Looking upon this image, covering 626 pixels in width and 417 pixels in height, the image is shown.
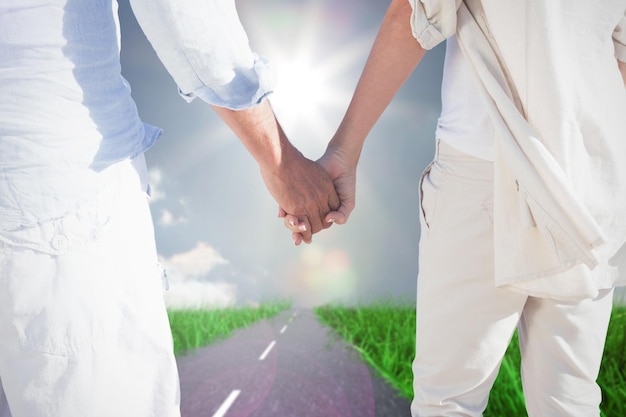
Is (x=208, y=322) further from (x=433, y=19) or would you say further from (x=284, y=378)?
(x=433, y=19)

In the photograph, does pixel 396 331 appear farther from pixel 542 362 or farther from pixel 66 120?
pixel 66 120

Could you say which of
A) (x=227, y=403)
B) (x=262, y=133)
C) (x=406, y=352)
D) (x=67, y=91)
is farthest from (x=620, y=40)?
(x=406, y=352)

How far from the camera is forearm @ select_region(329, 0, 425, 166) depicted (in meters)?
1.27

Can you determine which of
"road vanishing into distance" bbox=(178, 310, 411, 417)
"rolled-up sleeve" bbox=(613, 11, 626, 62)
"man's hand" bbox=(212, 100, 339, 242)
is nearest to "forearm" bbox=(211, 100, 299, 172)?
"man's hand" bbox=(212, 100, 339, 242)

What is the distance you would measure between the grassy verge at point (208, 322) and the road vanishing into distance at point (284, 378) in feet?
0.41

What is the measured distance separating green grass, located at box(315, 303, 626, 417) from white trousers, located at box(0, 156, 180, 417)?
9.44 ft

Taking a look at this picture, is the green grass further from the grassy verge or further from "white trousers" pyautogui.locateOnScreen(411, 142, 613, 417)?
"white trousers" pyautogui.locateOnScreen(411, 142, 613, 417)

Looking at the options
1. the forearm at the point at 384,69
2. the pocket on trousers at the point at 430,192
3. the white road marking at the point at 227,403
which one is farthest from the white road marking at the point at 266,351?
the pocket on trousers at the point at 430,192

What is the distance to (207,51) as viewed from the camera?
1.00m

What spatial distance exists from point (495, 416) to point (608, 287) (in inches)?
94.0

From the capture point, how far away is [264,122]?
50.0 inches

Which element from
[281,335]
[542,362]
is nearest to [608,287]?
[542,362]

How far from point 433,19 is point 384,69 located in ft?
0.74

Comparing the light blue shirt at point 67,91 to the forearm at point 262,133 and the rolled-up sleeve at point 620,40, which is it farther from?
the rolled-up sleeve at point 620,40
